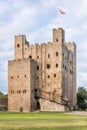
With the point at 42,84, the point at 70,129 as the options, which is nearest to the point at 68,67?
the point at 42,84

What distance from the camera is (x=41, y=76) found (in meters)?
108

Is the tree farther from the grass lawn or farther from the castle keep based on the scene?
the grass lawn

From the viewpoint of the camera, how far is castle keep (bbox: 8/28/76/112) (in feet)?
331

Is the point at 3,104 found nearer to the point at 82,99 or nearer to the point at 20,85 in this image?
the point at 20,85

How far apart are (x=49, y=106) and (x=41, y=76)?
11108 mm

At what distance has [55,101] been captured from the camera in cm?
10225

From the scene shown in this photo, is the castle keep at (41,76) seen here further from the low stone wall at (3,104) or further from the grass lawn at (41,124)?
the grass lawn at (41,124)

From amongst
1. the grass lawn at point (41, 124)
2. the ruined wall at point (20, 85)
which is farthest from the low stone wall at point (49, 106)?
the grass lawn at point (41, 124)

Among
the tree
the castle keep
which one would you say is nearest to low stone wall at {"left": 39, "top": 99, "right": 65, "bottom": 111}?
the castle keep

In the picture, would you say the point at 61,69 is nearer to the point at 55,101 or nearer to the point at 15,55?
the point at 55,101

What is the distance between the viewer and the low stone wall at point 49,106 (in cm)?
9888

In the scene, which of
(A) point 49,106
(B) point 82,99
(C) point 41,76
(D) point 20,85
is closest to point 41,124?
(A) point 49,106

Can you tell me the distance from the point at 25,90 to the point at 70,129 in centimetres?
6132

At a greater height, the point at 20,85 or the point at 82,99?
the point at 20,85
